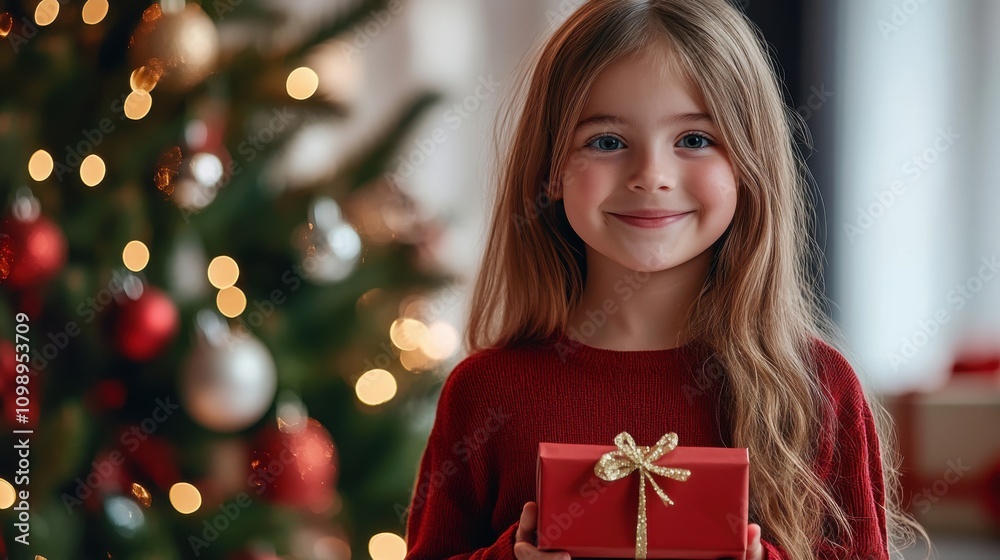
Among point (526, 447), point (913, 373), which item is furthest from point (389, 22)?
point (526, 447)

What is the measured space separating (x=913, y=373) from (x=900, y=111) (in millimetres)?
652

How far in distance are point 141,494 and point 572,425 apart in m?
0.86

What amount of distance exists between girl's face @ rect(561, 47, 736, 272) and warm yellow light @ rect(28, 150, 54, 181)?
0.86 meters

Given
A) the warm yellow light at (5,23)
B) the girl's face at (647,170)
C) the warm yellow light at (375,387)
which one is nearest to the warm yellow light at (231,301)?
the warm yellow light at (375,387)

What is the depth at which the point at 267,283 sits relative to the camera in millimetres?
1657

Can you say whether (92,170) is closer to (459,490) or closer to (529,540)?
(459,490)

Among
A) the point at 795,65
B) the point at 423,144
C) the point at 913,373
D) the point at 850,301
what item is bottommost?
the point at 913,373

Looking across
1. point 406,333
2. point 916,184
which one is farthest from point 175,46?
point 916,184

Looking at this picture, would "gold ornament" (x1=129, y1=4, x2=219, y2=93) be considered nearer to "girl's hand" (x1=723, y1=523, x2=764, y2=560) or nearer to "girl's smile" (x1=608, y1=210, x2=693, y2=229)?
"girl's smile" (x1=608, y1=210, x2=693, y2=229)

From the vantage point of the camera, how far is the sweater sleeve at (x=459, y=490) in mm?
1044

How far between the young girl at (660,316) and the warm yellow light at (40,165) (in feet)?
2.51

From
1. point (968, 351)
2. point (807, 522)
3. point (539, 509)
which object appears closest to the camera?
point (539, 509)

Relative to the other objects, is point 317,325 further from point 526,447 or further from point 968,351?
point 968,351

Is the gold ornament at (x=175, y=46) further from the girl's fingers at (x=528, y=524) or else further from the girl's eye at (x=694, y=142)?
the girl's fingers at (x=528, y=524)
